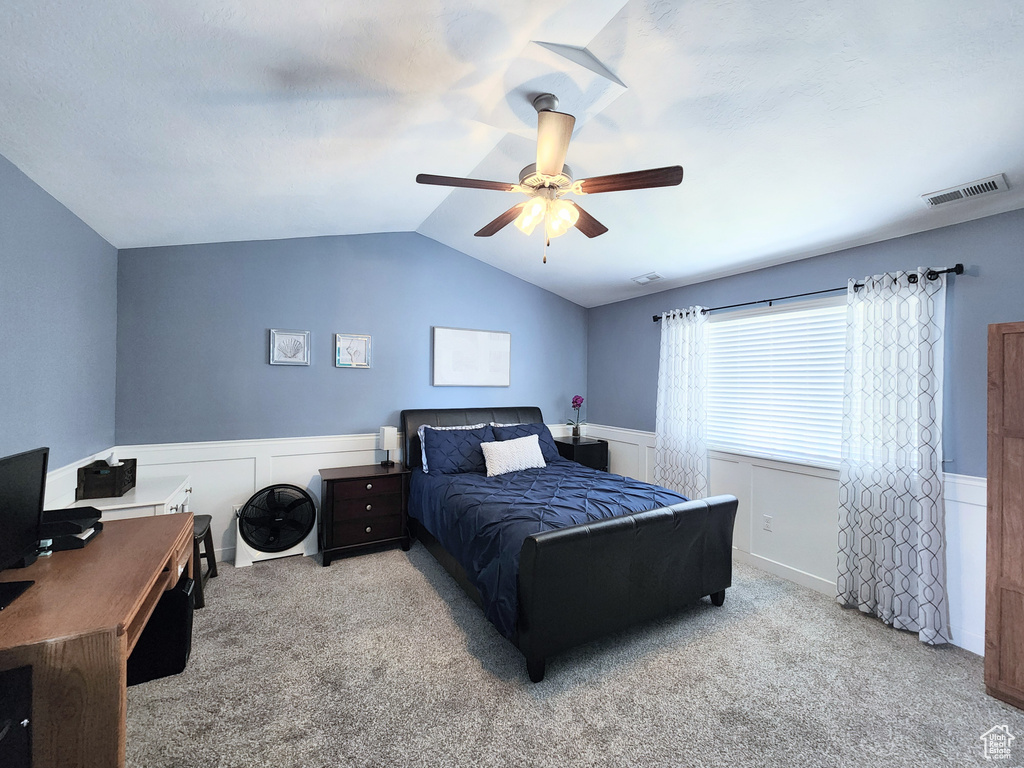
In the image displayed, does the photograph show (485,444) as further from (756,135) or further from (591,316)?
(756,135)

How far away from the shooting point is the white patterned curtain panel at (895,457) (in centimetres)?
246

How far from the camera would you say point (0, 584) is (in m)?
1.32

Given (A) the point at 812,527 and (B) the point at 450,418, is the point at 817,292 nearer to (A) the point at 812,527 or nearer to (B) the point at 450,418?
(A) the point at 812,527

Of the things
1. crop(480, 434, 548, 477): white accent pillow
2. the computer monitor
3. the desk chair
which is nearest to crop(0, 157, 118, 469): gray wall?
the computer monitor

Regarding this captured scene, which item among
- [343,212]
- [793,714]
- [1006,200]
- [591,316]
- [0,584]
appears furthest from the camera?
[591,316]

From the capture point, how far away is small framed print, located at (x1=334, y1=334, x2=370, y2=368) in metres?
3.79

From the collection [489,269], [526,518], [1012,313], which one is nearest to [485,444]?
[526,518]

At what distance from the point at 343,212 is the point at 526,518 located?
8.52ft

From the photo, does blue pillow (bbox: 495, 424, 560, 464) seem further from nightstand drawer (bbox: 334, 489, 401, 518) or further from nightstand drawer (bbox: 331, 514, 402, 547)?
nightstand drawer (bbox: 331, 514, 402, 547)

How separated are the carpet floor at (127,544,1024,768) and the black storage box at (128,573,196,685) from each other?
0.23 ft

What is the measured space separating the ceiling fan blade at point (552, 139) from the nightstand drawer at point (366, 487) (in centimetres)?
270

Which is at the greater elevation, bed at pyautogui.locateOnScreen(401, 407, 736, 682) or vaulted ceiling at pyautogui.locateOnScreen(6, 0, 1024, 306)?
vaulted ceiling at pyautogui.locateOnScreen(6, 0, 1024, 306)

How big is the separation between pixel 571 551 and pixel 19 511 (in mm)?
2074

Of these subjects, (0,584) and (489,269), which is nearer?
(0,584)
